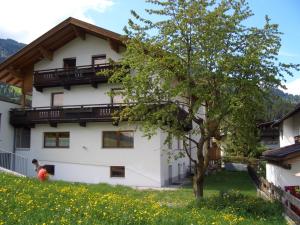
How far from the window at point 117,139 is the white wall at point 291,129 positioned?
9813mm

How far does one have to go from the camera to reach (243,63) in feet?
45.5

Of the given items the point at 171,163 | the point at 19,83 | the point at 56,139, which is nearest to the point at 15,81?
the point at 19,83

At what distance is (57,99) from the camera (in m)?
28.9

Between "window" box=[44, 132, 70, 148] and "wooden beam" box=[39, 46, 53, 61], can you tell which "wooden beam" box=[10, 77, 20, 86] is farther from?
"window" box=[44, 132, 70, 148]

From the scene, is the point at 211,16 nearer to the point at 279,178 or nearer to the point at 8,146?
the point at 279,178

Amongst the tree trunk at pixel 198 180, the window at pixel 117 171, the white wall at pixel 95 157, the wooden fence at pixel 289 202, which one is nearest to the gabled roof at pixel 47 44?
the white wall at pixel 95 157

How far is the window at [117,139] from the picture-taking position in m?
25.8

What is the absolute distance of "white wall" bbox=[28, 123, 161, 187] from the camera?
25094mm

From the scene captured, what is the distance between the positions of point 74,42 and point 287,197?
20.8 metres

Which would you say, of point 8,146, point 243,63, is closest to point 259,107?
point 243,63

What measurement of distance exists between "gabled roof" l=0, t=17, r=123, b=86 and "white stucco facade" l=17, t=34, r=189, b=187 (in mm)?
560

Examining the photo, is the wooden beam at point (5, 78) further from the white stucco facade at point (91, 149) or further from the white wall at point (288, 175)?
the white wall at point (288, 175)

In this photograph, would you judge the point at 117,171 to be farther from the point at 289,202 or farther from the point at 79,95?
the point at 289,202

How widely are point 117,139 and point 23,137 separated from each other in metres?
8.86
